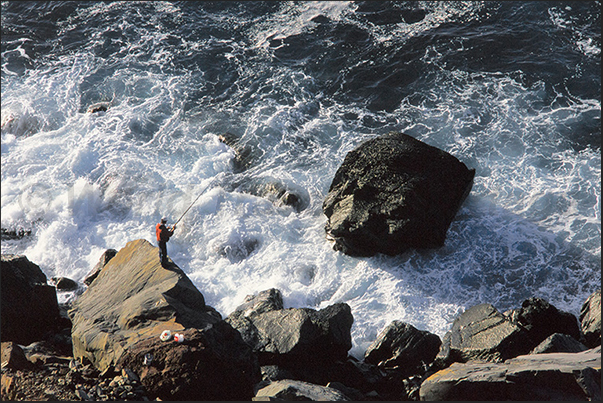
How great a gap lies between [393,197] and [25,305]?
38.8 ft

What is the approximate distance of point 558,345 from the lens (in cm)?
1304

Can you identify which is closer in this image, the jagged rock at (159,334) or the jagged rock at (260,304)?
the jagged rock at (159,334)

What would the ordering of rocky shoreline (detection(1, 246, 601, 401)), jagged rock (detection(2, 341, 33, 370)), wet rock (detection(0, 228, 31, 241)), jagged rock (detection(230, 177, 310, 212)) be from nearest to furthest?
rocky shoreline (detection(1, 246, 601, 401)), jagged rock (detection(2, 341, 33, 370)), wet rock (detection(0, 228, 31, 241)), jagged rock (detection(230, 177, 310, 212))

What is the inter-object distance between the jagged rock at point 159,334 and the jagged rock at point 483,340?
5.21m

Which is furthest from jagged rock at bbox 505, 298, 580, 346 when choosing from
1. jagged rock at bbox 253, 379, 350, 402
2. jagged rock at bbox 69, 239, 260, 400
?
jagged rock at bbox 69, 239, 260, 400

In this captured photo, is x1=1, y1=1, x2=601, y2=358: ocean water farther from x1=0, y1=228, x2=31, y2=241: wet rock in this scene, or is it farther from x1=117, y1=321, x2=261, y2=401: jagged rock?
x1=117, y1=321, x2=261, y2=401: jagged rock

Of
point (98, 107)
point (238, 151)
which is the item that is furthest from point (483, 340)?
point (98, 107)

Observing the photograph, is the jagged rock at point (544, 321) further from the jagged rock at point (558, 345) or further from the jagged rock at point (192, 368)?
the jagged rock at point (192, 368)

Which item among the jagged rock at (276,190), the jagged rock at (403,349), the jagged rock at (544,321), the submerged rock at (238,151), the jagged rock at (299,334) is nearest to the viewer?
the jagged rock at (299,334)

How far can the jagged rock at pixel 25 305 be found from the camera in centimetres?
1473

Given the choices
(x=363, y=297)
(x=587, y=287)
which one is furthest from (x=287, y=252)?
(x=587, y=287)

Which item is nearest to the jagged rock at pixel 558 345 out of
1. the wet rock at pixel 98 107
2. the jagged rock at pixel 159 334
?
the jagged rock at pixel 159 334

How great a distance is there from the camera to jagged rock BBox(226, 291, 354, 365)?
13.8 metres

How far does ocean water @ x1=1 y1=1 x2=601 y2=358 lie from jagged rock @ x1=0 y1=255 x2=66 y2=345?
→ 80.2 inches
